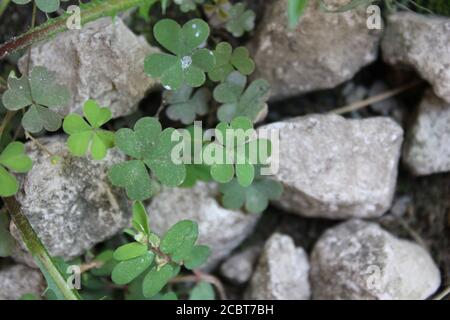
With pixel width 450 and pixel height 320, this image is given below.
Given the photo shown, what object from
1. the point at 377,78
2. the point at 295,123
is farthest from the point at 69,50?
the point at 377,78

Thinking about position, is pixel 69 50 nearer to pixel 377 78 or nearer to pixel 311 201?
pixel 311 201

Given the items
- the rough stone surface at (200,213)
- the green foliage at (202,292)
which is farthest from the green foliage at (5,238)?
the green foliage at (202,292)

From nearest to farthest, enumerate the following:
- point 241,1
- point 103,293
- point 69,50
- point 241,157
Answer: point 241,157, point 69,50, point 103,293, point 241,1

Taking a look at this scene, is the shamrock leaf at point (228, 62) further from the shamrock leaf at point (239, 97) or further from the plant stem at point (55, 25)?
the plant stem at point (55, 25)

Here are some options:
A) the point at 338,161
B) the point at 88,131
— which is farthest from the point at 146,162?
the point at 338,161

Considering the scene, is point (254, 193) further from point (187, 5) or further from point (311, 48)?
point (187, 5)

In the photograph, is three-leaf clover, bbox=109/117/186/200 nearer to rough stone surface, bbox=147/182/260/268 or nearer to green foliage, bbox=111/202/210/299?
green foliage, bbox=111/202/210/299
